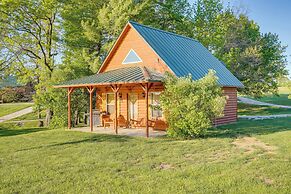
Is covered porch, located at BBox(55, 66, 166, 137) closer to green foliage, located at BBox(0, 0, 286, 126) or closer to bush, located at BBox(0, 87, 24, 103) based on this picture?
green foliage, located at BBox(0, 0, 286, 126)

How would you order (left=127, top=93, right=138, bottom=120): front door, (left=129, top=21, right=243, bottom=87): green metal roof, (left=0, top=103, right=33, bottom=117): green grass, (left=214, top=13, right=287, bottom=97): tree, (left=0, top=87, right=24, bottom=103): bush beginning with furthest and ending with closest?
(left=0, top=87, right=24, bottom=103): bush
(left=0, top=103, right=33, bottom=117): green grass
(left=214, top=13, right=287, bottom=97): tree
(left=127, top=93, right=138, bottom=120): front door
(left=129, top=21, right=243, bottom=87): green metal roof

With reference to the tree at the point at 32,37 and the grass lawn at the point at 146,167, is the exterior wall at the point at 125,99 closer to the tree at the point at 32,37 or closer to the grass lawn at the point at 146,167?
the tree at the point at 32,37

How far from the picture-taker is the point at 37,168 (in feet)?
25.2

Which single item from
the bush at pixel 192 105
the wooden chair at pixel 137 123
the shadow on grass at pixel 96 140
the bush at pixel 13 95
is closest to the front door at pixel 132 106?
the wooden chair at pixel 137 123

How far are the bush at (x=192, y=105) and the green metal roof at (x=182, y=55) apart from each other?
8.21 ft

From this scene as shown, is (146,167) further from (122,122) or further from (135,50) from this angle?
(135,50)

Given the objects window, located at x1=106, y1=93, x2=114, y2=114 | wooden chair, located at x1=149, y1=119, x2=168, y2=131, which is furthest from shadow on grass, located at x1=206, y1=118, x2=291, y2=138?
window, located at x1=106, y1=93, x2=114, y2=114

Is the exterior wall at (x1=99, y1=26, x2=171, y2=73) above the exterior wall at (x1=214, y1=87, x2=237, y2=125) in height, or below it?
above

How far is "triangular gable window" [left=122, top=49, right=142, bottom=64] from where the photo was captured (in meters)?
17.2

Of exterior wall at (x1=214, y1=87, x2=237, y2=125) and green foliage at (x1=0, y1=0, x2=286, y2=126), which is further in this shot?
green foliage at (x1=0, y1=0, x2=286, y2=126)

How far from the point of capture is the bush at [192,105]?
1192 cm

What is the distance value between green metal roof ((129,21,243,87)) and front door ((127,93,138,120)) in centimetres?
316

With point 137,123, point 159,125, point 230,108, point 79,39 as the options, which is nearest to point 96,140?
point 159,125

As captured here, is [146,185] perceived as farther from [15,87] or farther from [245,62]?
[15,87]
